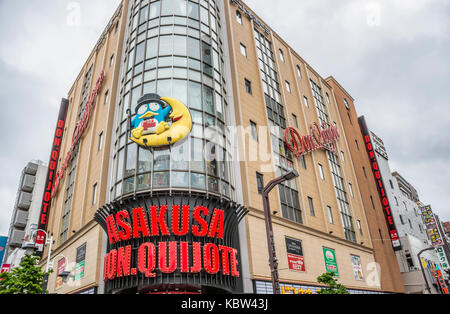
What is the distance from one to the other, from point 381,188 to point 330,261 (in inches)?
986

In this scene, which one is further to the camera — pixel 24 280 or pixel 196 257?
pixel 196 257

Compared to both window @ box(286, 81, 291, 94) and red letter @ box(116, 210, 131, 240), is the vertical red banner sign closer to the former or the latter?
red letter @ box(116, 210, 131, 240)

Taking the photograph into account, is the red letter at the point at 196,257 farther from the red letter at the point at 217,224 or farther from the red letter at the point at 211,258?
the red letter at the point at 217,224

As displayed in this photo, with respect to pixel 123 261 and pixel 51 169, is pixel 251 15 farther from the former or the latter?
pixel 51 169

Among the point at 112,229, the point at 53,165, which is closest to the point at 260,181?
the point at 112,229

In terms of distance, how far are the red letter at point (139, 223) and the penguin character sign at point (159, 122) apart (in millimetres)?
5138

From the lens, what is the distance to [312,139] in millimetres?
39500

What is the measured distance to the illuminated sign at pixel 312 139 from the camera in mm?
36344

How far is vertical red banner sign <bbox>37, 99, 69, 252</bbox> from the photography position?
138 ft

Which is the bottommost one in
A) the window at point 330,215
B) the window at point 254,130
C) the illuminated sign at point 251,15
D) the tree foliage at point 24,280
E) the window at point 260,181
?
the tree foliage at point 24,280

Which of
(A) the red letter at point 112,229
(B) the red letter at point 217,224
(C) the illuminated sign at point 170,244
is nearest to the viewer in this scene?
(C) the illuminated sign at point 170,244

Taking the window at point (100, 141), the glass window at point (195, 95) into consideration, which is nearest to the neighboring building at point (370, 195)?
the glass window at point (195, 95)
